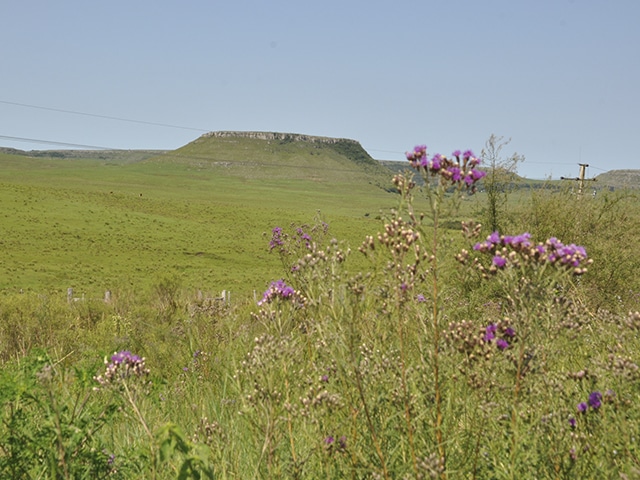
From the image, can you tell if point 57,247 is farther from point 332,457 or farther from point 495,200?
point 332,457

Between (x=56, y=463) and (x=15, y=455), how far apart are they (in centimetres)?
34

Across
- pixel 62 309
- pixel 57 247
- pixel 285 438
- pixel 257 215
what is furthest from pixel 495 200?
pixel 257 215

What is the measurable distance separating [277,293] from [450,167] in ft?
3.59

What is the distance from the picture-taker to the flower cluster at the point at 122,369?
2.58 meters

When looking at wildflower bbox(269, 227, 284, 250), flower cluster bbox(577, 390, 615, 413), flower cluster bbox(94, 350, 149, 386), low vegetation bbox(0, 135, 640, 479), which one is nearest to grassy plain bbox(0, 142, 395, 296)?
wildflower bbox(269, 227, 284, 250)

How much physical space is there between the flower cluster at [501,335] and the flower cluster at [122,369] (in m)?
1.57

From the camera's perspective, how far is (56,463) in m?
2.65

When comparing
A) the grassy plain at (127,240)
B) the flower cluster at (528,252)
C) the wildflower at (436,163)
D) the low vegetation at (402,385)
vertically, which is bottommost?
the grassy plain at (127,240)

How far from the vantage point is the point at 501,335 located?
2.54m

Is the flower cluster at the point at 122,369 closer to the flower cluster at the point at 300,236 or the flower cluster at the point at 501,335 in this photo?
the flower cluster at the point at 501,335

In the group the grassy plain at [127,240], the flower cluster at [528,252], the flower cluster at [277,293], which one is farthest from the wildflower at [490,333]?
the grassy plain at [127,240]

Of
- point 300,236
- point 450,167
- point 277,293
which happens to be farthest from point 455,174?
point 300,236

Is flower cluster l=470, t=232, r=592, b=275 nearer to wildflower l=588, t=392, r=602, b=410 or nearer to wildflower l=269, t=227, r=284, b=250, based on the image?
wildflower l=588, t=392, r=602, b=410

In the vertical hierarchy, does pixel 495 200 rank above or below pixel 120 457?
above
